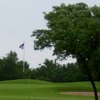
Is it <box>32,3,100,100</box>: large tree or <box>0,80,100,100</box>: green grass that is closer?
<box>32,3,100,100</box>: large tree

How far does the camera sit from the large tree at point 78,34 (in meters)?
33.7

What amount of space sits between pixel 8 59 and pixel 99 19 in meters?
89.6

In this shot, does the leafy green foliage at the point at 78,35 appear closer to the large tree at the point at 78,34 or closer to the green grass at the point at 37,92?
the large tree at the point at 78,34

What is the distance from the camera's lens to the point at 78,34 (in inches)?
1325

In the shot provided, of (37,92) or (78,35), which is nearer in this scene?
(78,35)

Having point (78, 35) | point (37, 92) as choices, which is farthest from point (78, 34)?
point (37, 92)

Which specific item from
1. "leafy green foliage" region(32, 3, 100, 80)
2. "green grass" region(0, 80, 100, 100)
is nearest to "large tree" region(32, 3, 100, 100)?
"leafy green foliage" region(32, 3, 100, 80)

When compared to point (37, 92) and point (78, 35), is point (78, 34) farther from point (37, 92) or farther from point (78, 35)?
point (37, 92)

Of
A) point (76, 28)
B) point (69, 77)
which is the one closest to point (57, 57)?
point (76, 28)

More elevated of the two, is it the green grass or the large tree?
the large tree

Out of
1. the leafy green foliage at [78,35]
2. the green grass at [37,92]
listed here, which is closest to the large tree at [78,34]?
the leafy green foliage at [78,35]

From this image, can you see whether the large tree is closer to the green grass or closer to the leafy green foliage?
the leafy green foliage

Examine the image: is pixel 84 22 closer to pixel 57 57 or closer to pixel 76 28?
pixel 76 28

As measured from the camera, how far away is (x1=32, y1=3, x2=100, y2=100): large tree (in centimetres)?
3369
